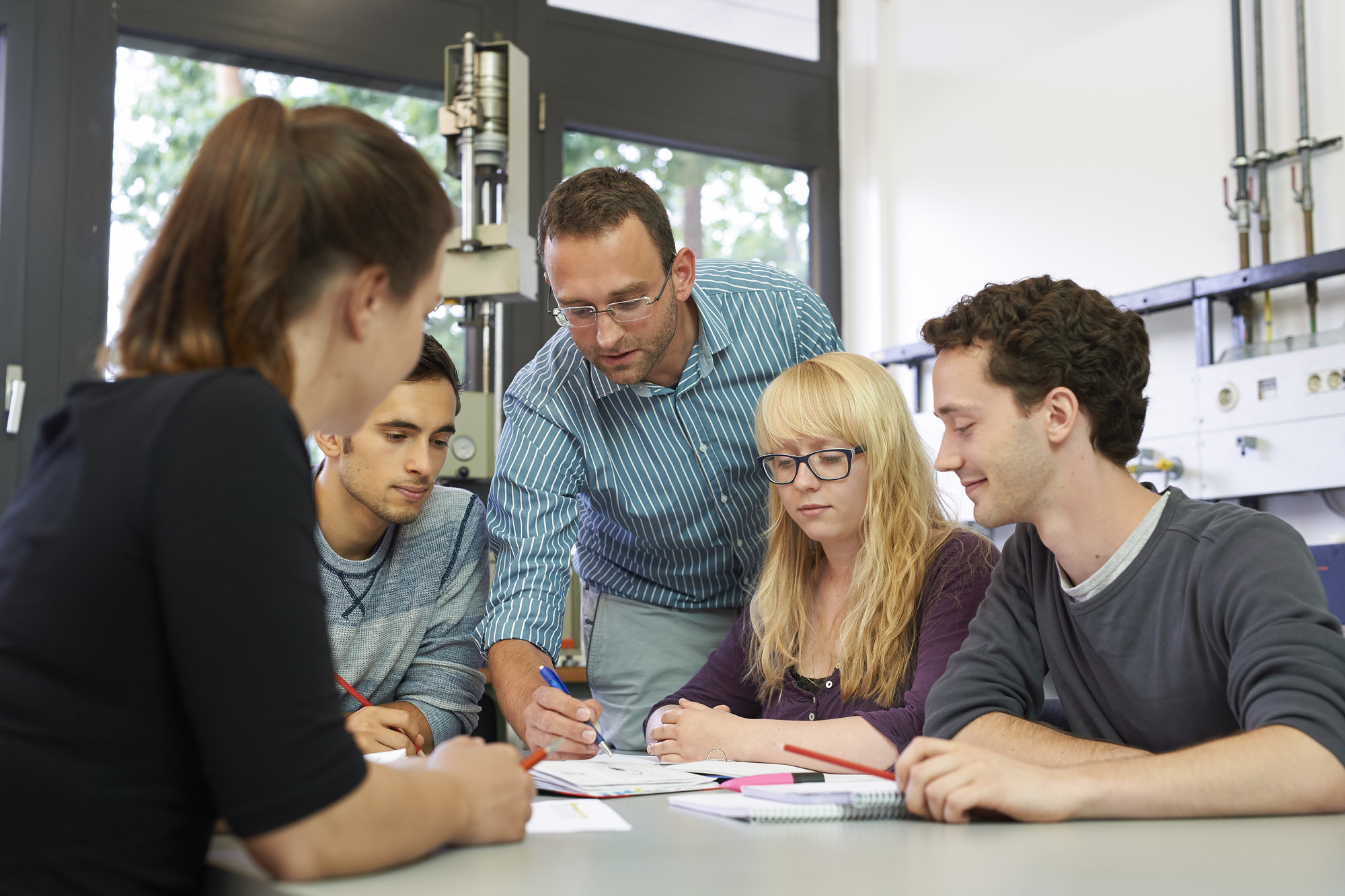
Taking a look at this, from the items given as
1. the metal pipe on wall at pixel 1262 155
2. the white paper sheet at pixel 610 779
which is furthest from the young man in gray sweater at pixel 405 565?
the metal pipe on wall at pixel 1262 155

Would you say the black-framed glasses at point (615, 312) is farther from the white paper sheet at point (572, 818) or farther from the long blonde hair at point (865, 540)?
the white paper sheet at point (572, 818)

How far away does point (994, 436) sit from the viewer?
142 cm

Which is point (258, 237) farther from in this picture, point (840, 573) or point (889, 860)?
point (840, 573)

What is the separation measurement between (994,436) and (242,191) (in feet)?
3.13

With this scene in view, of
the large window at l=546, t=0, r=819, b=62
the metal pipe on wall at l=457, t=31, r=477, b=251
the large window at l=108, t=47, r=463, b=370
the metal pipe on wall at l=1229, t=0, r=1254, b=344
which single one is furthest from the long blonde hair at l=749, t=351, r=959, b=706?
the large window at l=546, t=0, r=819, b=62

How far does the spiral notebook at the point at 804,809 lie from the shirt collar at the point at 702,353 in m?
1.06

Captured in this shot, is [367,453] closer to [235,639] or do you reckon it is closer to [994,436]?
[994,436]

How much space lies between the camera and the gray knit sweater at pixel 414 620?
5.97ft

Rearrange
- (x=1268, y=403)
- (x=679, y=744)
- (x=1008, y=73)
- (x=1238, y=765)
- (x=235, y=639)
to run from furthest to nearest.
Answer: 1. (x=1008, y=73)
2. (x=1268, y=403)
3. (x=679, y=744)
4. (x=1238, y=765)
5. (x=235, y=639)

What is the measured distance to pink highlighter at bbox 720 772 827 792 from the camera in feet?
3.82

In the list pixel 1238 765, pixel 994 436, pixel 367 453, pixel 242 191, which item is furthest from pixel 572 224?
pixel 1238 765

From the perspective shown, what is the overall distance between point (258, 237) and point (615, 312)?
1097 millimetres

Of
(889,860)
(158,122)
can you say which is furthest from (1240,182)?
(158,122)

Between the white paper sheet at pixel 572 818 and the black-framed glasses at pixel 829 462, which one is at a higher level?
the black-framed glasses at pixel 829 462
